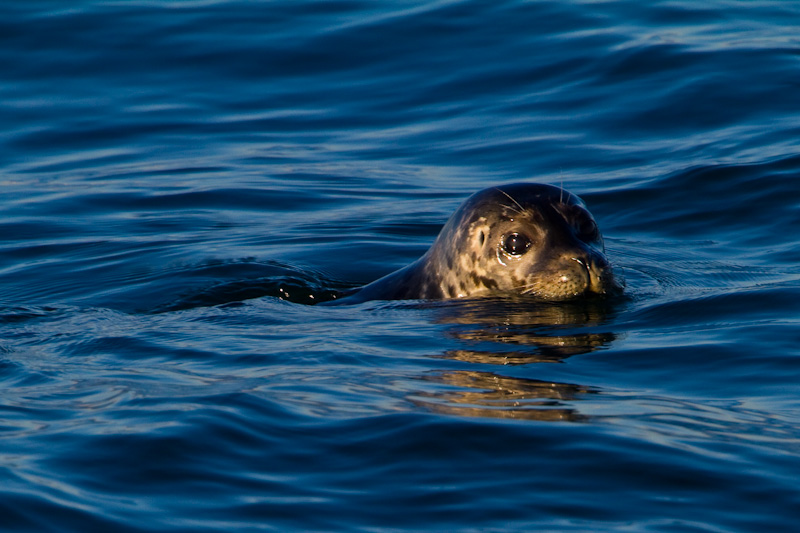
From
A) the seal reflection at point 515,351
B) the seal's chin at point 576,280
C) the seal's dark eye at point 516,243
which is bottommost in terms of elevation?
the seal reflection at point 515,351

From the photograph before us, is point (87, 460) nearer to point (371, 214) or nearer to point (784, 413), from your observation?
point (784, 413)

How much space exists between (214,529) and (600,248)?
398 centimetres

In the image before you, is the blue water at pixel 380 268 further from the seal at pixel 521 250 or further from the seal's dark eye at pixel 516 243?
the seal's dark eye at pixel 516 243

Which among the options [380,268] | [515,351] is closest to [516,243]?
[515,351]

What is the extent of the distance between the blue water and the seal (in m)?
0.16

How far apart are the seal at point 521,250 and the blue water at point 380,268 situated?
16 centimetres

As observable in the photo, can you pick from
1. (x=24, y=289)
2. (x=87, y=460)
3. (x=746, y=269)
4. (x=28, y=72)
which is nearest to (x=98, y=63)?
(x=28, y=72)

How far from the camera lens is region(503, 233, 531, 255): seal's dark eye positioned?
24.5ft

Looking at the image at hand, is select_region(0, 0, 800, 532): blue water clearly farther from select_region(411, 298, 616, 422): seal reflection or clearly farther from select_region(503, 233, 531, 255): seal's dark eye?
select_region(503, 233, 531, 255): seal's dark eye

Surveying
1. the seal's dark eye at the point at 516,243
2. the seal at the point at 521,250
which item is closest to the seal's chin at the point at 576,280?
the seal at the point at 521,250

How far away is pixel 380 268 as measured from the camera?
9.55 metres

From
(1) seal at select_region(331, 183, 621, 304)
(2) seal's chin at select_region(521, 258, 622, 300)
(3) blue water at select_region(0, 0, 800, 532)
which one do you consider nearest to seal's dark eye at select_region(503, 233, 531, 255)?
(1) seal at select_region(331, 183, 621, 304)

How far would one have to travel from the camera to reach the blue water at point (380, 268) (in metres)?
4.52

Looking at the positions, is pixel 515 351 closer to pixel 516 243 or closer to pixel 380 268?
pixel 516 243
